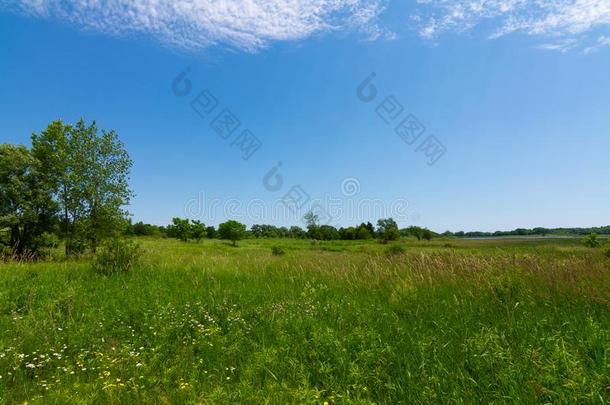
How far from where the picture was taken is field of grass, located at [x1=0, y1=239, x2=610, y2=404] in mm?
3203

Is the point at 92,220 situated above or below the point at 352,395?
above

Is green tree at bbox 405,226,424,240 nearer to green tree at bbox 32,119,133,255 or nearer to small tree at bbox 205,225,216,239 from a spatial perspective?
small tree at bbox 205,225,216,239

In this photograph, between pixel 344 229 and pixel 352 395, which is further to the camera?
pixel 344 229

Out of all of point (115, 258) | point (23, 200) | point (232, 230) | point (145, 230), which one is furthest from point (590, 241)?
point (145, 230)

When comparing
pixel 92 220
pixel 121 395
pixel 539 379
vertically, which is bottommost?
pixel 121 395

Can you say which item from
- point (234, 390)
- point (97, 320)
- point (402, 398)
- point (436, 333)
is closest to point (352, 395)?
point (402, 398)

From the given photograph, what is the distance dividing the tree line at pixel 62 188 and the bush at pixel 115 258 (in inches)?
500

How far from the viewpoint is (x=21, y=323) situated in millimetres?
5340

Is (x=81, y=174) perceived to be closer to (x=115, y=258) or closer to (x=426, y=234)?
(x=115, y=258)

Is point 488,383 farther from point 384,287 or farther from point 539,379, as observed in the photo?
point 384,287

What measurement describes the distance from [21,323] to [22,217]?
20.3 metres

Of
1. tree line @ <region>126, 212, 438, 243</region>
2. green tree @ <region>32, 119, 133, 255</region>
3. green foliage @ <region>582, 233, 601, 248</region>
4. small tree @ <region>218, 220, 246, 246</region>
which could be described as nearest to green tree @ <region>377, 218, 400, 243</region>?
tree line @ <region>126, 212, 438, 243</region>

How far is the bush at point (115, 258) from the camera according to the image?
30.4ft

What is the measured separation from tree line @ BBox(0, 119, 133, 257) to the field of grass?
15814mm
